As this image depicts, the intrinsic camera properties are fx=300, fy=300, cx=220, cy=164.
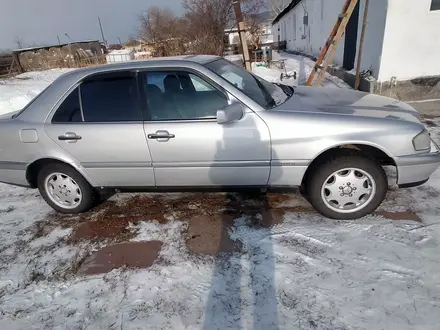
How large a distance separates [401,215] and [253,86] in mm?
2003

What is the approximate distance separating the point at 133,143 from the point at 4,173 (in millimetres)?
1748

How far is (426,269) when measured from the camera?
230 centimetres

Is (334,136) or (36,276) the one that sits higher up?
(334,136)

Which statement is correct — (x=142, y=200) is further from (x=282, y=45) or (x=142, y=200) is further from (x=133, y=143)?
(x=282, y=45)

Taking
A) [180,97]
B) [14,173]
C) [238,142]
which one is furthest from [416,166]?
[14,173]

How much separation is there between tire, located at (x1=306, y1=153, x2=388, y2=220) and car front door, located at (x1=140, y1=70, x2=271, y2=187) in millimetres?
515

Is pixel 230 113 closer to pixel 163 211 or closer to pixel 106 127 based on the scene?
pixel 106 127


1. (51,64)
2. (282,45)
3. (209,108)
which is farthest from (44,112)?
(282,45)

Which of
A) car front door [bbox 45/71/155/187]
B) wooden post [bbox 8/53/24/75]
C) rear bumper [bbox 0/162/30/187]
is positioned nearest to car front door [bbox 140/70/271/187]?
car front door [bbox 45/71/155/187]

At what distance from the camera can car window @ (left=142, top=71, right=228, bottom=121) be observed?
2.88m

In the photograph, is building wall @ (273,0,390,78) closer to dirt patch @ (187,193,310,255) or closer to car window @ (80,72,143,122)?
dirt patch @ (187,193,310,255)

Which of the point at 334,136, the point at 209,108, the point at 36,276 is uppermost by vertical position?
the point at 209,108

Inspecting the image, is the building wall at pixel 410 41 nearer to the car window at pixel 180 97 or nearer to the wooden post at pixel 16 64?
the car window at pixel 180 97

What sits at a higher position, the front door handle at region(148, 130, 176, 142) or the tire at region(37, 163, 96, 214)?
the front door handle at region(148, 130, 176, 142)
